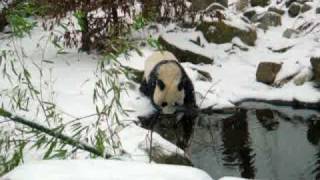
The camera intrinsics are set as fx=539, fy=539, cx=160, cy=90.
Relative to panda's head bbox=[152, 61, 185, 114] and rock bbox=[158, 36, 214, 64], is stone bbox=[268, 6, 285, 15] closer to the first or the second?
rock bbox=[158, 36, 214, 64]

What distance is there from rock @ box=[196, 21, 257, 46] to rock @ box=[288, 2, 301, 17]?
6.17ft

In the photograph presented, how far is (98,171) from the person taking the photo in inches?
79.2

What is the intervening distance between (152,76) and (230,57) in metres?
2.62

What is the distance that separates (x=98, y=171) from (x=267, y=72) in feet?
24.1

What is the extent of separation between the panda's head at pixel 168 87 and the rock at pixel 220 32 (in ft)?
8.52

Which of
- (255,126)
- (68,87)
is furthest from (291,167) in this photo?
(68,87)

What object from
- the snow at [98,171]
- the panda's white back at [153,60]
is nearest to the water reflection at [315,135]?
the panda's white back at [153,60]

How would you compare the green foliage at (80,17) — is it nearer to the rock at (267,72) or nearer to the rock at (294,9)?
the rock at (267,72)

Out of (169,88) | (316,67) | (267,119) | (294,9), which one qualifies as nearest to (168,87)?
(169,88)

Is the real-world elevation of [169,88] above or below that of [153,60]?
below

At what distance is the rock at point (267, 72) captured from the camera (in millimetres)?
8992

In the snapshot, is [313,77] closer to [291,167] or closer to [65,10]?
[291,167]

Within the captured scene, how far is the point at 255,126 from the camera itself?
7324mm

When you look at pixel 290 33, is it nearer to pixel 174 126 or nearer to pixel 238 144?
pixel 174 126
